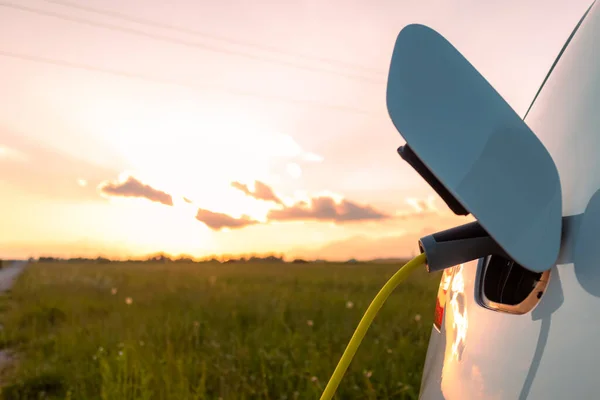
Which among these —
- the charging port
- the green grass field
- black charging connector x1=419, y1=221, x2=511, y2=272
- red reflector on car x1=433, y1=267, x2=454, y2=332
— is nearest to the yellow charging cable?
black charging connector x1=419, y1=221, x2=511, y2=272

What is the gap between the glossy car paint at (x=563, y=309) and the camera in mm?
717

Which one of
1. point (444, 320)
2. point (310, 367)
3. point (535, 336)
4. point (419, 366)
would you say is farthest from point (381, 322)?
point (535, 336)

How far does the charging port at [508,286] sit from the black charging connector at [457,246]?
0.05m

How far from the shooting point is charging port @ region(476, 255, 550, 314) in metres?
0.86

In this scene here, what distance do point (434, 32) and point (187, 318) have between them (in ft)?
16.9

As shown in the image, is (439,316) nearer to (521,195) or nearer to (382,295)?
(382,295)

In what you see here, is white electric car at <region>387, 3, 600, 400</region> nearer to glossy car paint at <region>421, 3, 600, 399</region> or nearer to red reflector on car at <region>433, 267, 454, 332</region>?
glossy car paint at <region>421, 3, 600, 399</region>

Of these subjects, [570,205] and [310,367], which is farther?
[310,367]

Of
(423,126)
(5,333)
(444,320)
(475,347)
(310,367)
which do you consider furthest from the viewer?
(5,333)

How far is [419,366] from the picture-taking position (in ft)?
13.7

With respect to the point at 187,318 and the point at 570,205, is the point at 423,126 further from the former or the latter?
the point at 187,318

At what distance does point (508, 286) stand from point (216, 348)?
3.86 m

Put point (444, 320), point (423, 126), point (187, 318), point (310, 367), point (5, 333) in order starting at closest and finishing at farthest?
1. point (423, 126)
2. point (444, 320)
3. point (310, 367)
4. point (187, 318)
5. point (5, 333)

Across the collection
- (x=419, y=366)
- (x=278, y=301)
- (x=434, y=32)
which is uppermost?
(x=434, y=32)
